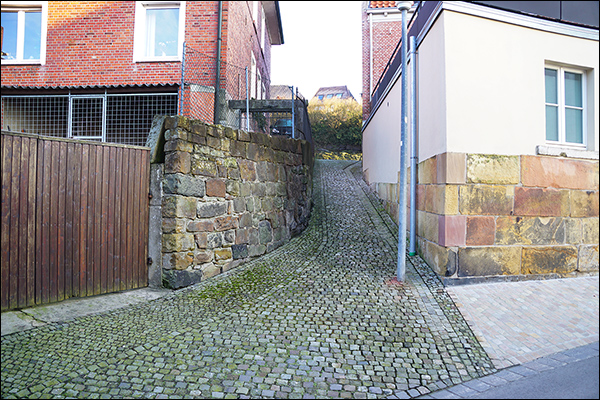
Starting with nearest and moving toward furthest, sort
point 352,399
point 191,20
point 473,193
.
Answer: point 352,399 < point 473,193 < point 191,20

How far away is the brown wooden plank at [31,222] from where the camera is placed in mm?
4195

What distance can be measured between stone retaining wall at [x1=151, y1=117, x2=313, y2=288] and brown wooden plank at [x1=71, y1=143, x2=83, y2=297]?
1029mm

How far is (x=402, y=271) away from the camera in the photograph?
208 inches

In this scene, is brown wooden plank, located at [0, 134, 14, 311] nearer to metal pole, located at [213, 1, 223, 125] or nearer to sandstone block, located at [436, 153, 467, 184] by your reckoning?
sandstone block, located at [436, 153, 467, 184]

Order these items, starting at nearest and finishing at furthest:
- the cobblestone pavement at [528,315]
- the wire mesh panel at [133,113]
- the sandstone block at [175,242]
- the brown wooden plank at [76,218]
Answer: the cobblestone pavement at [528,315] → the brown wooden plank at [76,218] → the sandstone block at [175,242] → the wire mesh panel at [133,113]

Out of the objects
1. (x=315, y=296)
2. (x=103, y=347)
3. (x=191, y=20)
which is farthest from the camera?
(x=191, y=20)

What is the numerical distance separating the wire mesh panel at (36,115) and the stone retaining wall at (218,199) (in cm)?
626

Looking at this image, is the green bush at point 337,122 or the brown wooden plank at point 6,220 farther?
the green bush at point 337,122

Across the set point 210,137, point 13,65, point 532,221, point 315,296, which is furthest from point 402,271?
point 13,65

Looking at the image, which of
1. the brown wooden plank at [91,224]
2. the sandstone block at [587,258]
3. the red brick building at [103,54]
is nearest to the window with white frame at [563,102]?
the sandstone block at [587,258]

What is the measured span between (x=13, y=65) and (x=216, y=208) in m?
8.93

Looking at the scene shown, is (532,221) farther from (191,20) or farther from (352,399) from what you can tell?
(191,20)

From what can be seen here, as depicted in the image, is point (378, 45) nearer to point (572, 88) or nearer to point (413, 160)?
point (413, 160)

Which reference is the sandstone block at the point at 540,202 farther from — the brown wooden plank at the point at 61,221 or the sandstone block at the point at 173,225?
the brown wooden plank at the point at 61,221
